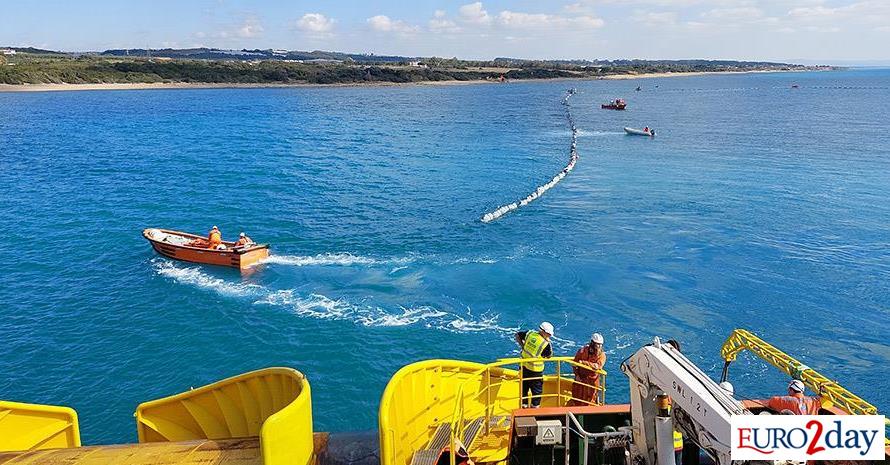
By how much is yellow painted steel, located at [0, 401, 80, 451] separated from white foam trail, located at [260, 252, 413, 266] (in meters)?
16.5

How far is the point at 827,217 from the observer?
118 ft

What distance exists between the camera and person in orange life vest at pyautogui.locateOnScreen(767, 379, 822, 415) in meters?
9.38

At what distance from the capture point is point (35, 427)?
11500 mm

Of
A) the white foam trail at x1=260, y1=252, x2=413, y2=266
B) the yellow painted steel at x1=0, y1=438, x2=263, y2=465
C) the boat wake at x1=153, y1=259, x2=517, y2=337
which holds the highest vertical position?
the yellow painted steel at x1=0, y1=438, x2=263, y2=465

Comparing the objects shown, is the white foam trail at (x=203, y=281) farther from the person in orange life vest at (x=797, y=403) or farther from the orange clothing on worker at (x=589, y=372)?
the person in orange life vest at (x=797, y=403)

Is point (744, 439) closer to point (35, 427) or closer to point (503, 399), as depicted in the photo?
point (503, 399)

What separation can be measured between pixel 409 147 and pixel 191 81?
5911 inches

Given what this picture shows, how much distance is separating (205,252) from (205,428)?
1681cm

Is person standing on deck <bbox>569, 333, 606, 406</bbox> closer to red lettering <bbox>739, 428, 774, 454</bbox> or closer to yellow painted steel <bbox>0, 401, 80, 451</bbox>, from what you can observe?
red lettering <bbox>739, 428, 774, 454</bbox>

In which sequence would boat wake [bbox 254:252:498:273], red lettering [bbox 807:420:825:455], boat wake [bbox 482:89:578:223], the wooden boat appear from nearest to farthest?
red lettering [bbox 807:420:825:455], the wooden boat, boat wake [bbox 254:252:498:273], boat wake [bbox 482:89:578:223]

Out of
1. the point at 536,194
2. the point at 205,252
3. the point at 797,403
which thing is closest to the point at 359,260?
the point at 205,252

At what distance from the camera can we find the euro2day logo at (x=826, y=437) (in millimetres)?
5816

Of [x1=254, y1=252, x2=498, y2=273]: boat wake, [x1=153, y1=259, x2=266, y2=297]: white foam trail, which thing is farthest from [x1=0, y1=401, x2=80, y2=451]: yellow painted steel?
[x1=254, y1=252, x2=498, y2=273]: boat wake

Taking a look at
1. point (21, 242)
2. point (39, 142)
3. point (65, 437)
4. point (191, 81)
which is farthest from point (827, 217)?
point (191, 81)
